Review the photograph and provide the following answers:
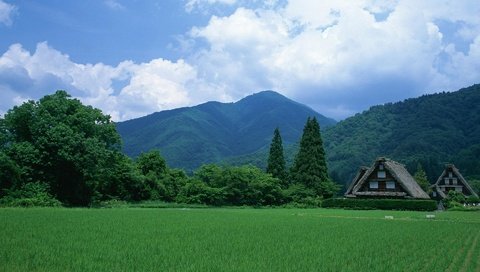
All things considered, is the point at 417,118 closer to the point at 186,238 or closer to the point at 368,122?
the point at 368,122

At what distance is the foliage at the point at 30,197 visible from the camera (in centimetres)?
2956

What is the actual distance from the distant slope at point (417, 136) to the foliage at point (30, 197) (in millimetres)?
62734

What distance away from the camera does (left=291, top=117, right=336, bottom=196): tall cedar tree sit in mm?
56656

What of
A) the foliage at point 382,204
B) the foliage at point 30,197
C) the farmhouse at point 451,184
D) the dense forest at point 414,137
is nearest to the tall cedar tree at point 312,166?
the foliage at point 382,204

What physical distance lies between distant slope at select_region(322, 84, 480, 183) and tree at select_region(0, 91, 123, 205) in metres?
58.9

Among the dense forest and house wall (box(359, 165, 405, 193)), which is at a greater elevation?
the dense forest

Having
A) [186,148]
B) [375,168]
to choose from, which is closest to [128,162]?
[375,168]

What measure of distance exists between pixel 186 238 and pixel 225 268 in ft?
18.4

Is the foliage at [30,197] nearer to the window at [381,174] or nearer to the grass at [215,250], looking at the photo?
the grass at [215,250]

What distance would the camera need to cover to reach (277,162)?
2304 inches

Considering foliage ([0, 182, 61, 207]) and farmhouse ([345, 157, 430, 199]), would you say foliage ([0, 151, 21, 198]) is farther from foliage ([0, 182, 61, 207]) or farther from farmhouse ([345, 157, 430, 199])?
farmhouse ([345, 157, 430, 199])

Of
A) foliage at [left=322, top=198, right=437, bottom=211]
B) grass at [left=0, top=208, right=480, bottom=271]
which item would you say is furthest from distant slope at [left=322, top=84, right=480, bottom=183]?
grass at [left=0, top=208, right=480, bottom=271]

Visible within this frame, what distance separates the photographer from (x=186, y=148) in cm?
16800

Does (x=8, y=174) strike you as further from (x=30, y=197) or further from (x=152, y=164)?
(x=152, y=164)
